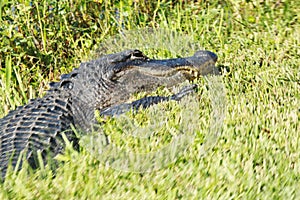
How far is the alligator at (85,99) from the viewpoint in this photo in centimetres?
295

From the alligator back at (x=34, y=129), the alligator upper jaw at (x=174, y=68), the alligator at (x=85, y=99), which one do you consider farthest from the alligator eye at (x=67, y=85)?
the alligator upper jaw at (x=174, y=68)

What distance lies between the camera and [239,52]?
168 inches

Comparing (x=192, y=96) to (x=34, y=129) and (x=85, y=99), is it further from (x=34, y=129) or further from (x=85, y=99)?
(x=34, y=129)

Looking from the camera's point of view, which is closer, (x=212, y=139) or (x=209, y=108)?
(x=212, y=139)

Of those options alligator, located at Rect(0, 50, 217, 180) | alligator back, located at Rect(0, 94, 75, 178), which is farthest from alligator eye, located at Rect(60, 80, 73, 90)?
alligator back, located at Rect(0, 94, 75, 178)

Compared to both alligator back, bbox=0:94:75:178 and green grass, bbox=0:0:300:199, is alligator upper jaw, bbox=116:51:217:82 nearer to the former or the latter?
green grass, bbox=0:0:300:199

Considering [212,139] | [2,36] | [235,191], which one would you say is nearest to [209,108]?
[212,139]

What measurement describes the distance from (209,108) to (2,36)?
5.72 feet

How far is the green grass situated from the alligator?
0.12 metres

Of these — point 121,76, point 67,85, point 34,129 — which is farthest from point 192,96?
point 34,129

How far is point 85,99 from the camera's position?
335cm

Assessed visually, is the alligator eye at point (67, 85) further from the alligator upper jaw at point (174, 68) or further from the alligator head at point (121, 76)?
the alligator upper jaw at point (174, 68)

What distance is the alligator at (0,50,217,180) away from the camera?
9.68 feet

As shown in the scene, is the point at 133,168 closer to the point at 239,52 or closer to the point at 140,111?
the point at 140,111
